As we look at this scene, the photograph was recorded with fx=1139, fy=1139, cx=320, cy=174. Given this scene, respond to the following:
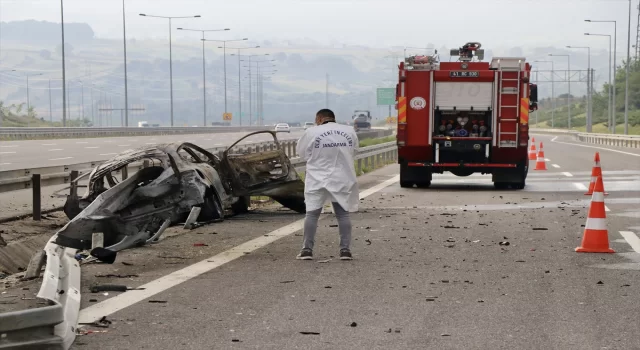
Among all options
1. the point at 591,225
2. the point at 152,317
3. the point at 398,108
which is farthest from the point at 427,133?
the point at 152,317

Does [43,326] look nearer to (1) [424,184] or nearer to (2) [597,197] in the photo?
(2) [597,197]

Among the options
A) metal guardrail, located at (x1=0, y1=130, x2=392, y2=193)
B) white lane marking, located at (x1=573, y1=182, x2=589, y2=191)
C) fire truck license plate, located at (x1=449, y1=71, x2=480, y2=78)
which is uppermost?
fire truck license plate, located at (x1=449, y1=71, x2=480, y2=78)

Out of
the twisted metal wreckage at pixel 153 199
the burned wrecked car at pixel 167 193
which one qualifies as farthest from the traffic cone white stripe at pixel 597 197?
the twisted metal wreckage at pixel 153 199

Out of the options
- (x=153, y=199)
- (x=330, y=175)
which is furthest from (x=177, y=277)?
(x=153, y=199)

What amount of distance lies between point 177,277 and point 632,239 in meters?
5.84

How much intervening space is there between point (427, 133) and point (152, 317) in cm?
1560

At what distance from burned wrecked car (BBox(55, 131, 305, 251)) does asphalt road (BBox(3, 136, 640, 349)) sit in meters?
0.31

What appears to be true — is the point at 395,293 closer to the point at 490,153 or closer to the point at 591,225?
the point at 591,225

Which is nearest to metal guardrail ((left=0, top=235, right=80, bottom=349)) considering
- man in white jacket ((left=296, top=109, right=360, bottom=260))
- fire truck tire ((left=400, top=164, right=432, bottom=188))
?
man in white jacket ((left=296, top=109, right=360, bottom=260))

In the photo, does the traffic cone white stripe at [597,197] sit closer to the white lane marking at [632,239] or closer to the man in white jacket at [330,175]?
the white lane marking at [632,239]

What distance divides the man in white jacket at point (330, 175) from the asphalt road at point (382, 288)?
13.8 inches

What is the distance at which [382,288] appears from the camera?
359 inches

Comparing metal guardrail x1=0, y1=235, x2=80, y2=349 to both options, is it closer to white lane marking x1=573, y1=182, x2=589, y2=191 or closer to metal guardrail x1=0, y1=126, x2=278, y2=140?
white lane marking x1=573, y1=182, x2=589, y2=191

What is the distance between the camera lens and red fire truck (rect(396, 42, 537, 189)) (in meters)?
22.4
